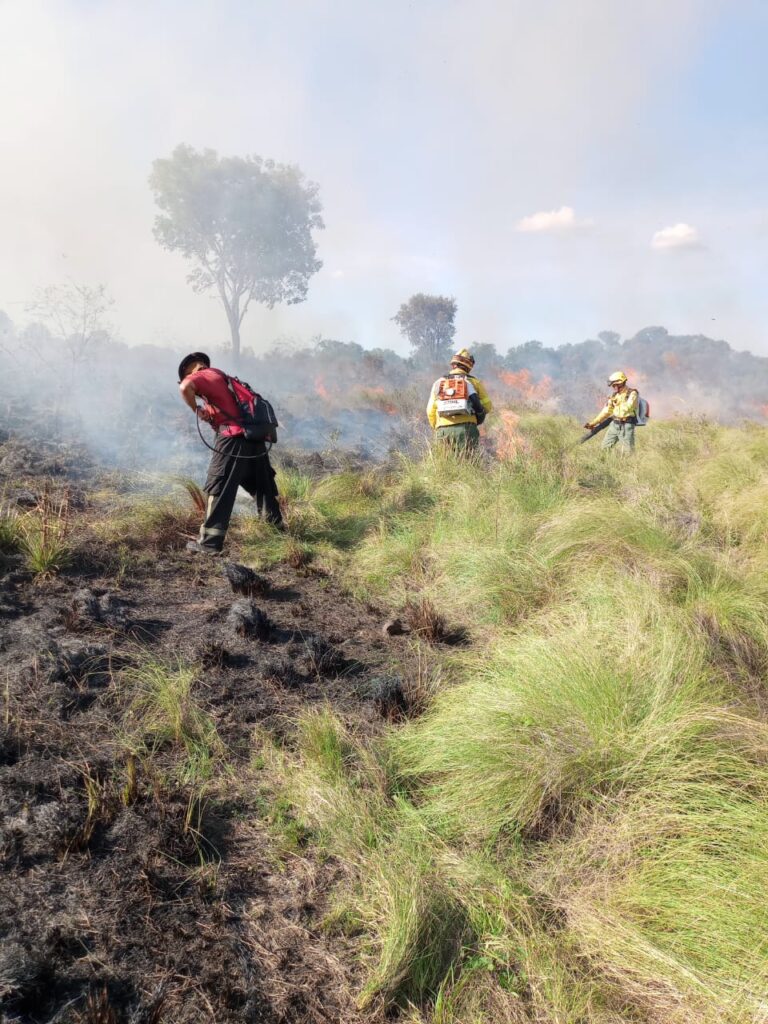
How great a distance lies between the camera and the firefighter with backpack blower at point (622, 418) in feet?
28.3

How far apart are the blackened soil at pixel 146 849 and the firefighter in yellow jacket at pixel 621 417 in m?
6.64

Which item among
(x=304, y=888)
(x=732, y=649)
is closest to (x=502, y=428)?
(x=732, y=649)

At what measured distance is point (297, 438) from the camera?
12195 millimetres

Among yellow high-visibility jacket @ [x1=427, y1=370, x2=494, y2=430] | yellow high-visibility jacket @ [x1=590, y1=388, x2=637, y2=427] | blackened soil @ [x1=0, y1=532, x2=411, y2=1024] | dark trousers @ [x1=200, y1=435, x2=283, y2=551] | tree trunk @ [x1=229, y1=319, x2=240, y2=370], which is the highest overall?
tree trunk @ [x1=229, y1=319, x2=240, y2=370]

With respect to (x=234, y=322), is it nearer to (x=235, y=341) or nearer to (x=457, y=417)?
(x=235, y=341)

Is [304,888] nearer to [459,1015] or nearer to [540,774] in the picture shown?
[459,1015]

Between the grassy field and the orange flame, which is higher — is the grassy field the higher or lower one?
the lower one

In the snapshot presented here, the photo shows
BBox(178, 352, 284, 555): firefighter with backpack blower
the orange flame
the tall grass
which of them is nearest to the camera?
the tall grass

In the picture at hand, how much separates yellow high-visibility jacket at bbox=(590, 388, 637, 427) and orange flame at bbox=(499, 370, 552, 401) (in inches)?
605

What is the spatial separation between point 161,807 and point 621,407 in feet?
27.6

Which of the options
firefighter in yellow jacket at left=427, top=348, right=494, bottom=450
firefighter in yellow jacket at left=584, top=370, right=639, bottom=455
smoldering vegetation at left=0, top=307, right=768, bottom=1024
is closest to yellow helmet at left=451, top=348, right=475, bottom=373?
firefighter in yellow jacket at left=427, top=348, right=494, bottom=450

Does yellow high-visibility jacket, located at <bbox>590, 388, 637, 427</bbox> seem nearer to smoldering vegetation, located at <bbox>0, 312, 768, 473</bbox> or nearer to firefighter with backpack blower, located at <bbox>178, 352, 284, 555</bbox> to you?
smoldering vegetation, located at <bbox>0, 312, 768, 473</bbox>

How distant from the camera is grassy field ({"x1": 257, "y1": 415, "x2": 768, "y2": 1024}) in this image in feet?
Answer: 4.78

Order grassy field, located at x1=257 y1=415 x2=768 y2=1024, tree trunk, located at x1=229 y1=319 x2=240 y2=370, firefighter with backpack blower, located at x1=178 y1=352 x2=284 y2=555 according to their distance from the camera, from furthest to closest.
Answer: tree trunk, located at x1=229 y1=319 x2=240 y2=370
firefighter with backpack blower, located at x1=178 y1=352 x2=284 y2=555
grassy field, located at x1=257 y1=415 x2=768 y2=1024
